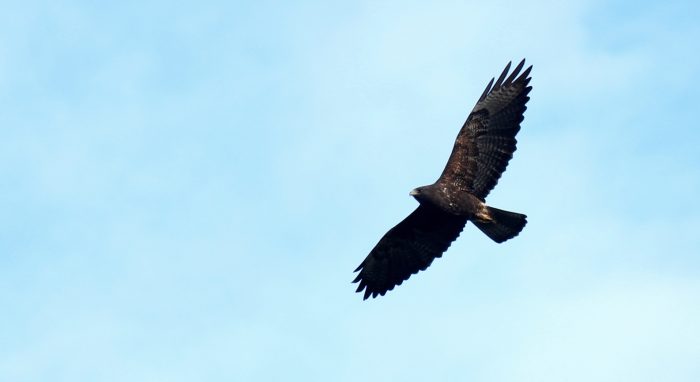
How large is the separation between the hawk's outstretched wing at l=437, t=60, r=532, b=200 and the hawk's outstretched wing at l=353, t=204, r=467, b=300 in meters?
0.65

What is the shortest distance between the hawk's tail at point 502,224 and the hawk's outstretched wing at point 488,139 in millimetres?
434

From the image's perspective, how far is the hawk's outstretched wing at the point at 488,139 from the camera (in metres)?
19.0

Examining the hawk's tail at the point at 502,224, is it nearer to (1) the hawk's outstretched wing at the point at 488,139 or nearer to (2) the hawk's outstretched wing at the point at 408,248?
(1) the hawk's outstretched wing at the point at 488,139

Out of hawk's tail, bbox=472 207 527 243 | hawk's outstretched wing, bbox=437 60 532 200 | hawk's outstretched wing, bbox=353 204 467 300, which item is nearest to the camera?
hawk's tail, bbox=472 207 527 243

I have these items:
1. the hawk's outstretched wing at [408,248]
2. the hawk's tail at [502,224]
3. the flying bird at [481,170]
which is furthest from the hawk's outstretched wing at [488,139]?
the hawk's outstretched wing at [408,248]

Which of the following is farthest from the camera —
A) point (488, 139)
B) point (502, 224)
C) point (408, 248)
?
point (408, 248)

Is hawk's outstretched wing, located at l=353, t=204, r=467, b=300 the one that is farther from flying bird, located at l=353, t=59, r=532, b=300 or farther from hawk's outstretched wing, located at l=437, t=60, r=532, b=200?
hawk's outstretched wing, located at l=437, t=60, r=532, b=200

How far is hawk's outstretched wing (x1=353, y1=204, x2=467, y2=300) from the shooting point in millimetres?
19594

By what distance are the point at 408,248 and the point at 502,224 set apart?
6.36ft

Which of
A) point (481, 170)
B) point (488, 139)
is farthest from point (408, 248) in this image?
point (488, 139)

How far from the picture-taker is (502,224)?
61.5 feet

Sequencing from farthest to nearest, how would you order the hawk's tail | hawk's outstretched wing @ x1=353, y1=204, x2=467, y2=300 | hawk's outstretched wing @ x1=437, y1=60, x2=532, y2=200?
hawk's outstretched wing @ x1=353, y1=204, x2=467, y2=300 → hawk's outstretched wing @ x1=437, y1=60, x2=532, y2=200 → the hawk's tail

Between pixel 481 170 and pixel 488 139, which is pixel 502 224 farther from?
pixel 488 139

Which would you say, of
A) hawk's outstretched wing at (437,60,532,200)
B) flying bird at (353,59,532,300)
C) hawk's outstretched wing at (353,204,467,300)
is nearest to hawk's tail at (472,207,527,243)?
flying bird at (353,59,532,300)
